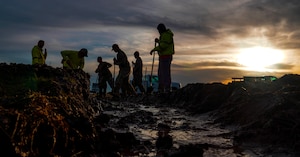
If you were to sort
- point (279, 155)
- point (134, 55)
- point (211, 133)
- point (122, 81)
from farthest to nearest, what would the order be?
1. point (134, 55)
2. point (122, 81)
3. point (211, 133)
4. point (279, 155)

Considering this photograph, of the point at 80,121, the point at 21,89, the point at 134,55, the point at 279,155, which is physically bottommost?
the point at 279,155

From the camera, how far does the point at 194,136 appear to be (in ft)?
23.6

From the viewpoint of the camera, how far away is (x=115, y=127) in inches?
302

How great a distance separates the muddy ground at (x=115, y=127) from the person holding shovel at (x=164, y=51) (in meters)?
5.45

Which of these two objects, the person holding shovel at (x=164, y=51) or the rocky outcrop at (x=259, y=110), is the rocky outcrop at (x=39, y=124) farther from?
the person holding shovel at (x=164, y=51)

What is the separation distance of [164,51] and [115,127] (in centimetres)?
830

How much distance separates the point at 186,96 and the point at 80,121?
10711mm

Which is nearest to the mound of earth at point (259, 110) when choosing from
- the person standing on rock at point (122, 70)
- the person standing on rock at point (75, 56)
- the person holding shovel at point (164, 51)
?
the person holding shovel at point (164, 51)

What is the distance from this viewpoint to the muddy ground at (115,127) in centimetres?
452

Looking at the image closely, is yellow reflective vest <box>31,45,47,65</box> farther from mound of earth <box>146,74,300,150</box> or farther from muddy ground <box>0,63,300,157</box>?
mound of earth <box>146,74,300,150</box>

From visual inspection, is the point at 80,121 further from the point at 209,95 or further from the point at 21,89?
the point at 209,95

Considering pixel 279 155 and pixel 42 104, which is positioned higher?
pixel 42 104

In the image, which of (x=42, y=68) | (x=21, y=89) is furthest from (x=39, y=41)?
(x=21, y=89)

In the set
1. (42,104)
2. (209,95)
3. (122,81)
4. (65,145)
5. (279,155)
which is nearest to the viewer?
(65,145)
